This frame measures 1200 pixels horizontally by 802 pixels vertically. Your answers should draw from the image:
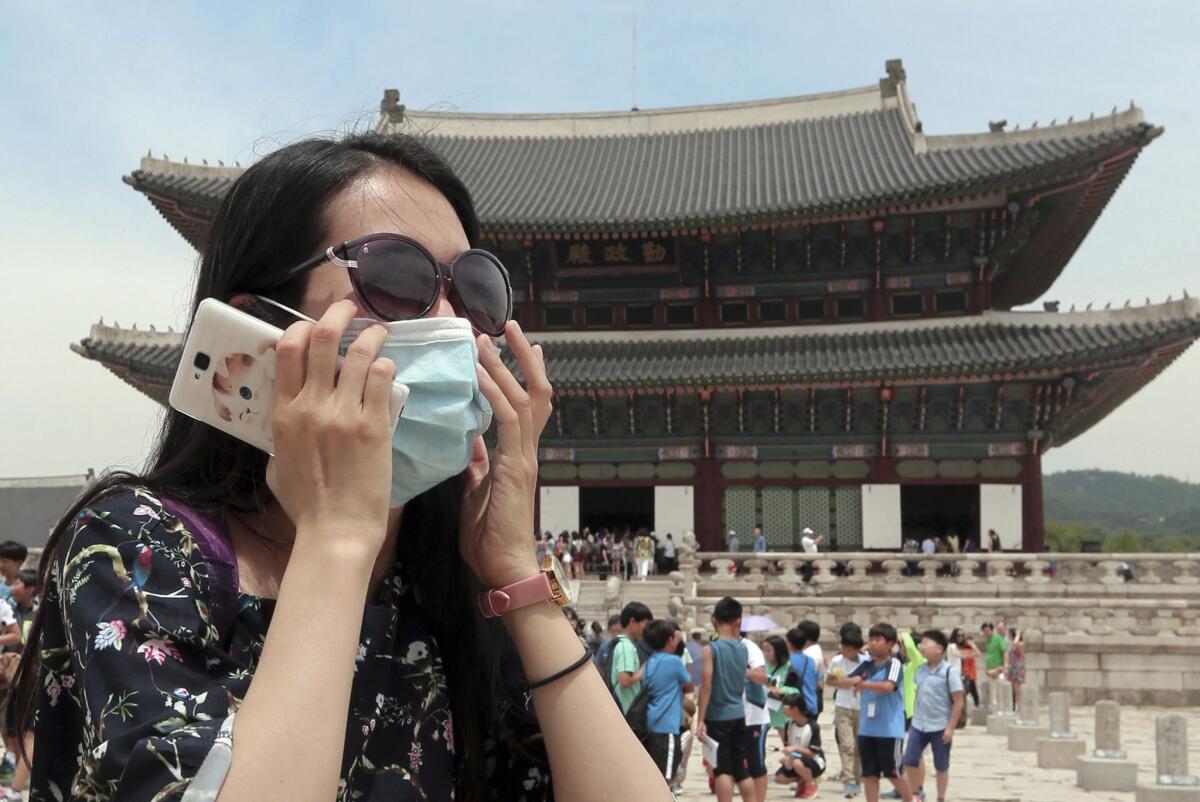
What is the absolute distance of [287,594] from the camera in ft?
4.66

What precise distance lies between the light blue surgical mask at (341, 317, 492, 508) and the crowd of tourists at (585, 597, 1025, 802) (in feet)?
18.9

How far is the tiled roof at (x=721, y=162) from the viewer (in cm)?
2319

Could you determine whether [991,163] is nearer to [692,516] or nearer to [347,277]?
[692,516]

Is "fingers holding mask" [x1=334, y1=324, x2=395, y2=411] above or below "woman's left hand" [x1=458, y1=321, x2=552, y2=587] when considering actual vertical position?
above

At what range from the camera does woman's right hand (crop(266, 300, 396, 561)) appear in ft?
4.85

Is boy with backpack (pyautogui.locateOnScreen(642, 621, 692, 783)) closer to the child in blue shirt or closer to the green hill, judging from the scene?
the child in blue shirt

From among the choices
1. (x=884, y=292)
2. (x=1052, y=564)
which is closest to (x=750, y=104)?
(x=884, y=292)

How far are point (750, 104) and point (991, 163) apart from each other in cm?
814

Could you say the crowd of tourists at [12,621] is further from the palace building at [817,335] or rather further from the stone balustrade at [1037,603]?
the palace building at [817,335]

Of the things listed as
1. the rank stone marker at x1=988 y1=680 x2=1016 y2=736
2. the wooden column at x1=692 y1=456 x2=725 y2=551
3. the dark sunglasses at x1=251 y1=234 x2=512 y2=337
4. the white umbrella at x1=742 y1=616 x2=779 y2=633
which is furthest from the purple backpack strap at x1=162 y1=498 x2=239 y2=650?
the wooden column at x1=692 y1=456 x2=725 y2=551

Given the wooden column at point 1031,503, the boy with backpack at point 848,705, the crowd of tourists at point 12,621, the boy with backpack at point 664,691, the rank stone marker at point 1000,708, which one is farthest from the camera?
the wooden column at point 1031,503

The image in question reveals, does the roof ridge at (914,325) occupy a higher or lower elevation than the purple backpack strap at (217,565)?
higher

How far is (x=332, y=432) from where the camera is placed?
147cm

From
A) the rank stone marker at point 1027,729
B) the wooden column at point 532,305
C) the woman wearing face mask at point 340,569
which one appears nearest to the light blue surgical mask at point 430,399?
the woman wearing face mask at point 340,569
